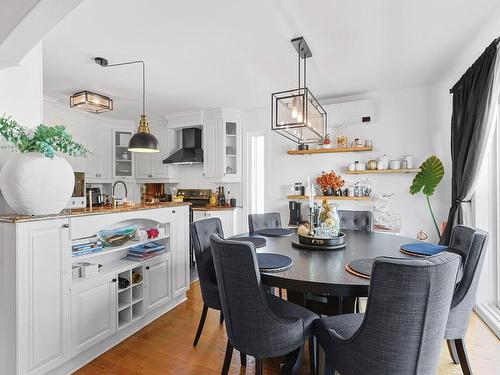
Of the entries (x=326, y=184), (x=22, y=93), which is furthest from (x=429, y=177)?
(x=22, y=93)

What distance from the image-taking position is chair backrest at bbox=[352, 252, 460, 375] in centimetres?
108

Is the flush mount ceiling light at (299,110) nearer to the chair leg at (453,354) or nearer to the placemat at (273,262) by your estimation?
the placemat at (273,262)

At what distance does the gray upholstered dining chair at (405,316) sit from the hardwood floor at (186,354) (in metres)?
1.02

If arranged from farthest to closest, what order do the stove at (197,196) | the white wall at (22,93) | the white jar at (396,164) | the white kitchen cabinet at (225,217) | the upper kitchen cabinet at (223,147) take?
the stove at (197,196) → the upper kitchen cabinet at (223,147) → the white kitchen cabinet at (225,217) → the white jar at (396,164) → the white wall at (22,93)

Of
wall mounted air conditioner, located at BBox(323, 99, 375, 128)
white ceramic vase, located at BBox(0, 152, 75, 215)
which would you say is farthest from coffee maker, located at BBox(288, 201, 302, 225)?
white ceramic vase, located at BBox(0, 152, 75, 215)

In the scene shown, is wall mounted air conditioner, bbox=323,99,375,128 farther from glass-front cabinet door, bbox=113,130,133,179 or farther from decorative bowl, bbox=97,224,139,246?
glass-front cabinet door, bbox=113,130,133,179

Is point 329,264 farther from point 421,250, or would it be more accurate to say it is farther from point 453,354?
point 453,354

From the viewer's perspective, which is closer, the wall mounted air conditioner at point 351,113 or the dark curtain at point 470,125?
the dark curtain at point 470,125

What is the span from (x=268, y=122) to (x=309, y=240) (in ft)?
9.70

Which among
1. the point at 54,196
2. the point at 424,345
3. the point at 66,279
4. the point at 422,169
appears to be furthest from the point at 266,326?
the point at 422,169

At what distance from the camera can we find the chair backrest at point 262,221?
3.00 m

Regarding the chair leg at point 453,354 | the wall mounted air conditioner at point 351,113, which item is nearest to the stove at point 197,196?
the wall mounted air conditioner at point 351,113

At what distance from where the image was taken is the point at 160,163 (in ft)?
18.0

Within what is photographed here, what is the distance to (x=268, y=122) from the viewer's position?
465cm
